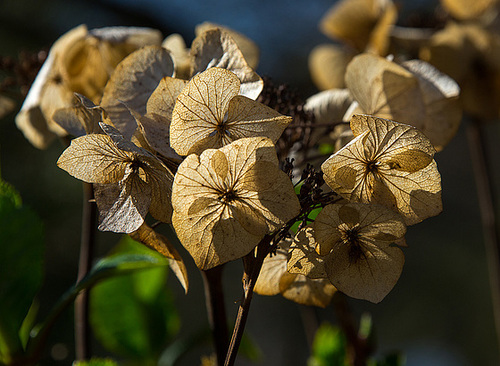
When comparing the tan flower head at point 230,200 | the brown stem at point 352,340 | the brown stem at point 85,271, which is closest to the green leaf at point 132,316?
the brown stem at point 85,271

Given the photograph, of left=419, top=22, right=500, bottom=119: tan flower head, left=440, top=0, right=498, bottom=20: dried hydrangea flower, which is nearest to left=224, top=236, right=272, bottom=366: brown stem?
left=419, top=22, right=500, bottom=119: tan flower head

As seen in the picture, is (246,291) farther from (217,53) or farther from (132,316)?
(132,316)

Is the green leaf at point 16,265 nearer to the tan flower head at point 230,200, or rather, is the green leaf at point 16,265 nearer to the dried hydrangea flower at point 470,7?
the tan flower head at point 230,200

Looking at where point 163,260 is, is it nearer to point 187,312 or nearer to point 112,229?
point 112,229

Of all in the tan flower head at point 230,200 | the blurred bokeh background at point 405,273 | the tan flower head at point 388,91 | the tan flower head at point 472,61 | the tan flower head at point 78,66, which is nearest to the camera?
the tan flower head at point 230,200

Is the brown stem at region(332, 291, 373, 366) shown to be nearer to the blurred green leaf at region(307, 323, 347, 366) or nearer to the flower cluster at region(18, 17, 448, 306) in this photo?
the blurred green leaf at region(307, 323, 347, 366)

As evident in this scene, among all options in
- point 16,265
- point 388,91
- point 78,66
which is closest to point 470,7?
point 388,91

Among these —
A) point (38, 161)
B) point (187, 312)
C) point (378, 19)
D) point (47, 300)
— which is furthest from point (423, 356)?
point (378, 19)
